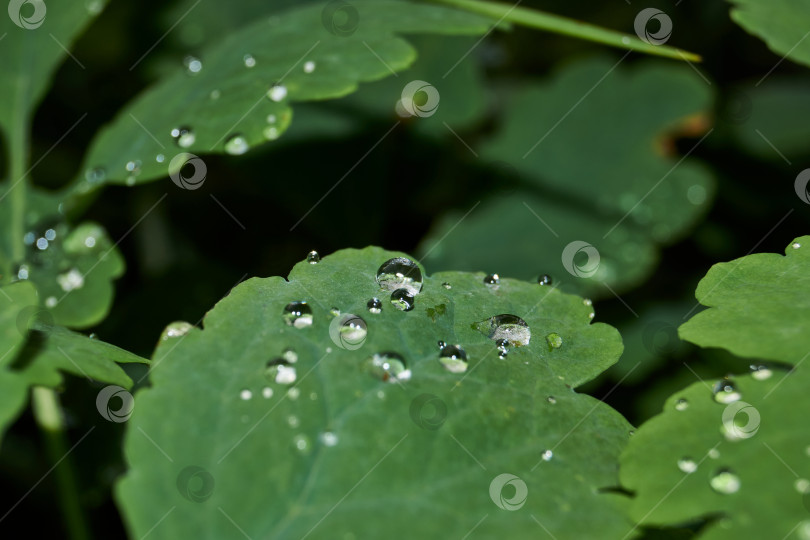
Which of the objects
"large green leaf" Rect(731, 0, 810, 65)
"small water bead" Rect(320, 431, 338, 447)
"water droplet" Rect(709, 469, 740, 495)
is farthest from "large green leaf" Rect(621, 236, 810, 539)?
"large green leaf" Rect(731, 0, 810, 65)

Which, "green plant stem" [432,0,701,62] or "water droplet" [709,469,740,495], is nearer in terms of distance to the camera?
"water droplet" [709,469,740,495]

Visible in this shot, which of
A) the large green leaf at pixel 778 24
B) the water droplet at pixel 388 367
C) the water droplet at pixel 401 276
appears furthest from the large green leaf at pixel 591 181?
the water droplet at pixel 388 367

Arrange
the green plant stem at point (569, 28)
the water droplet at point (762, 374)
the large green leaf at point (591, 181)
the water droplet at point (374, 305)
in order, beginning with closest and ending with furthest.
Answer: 1. the water droplet at point (762, 374)
2. the water droplet at point (374, 305)
3. the green plant stem at point (569, 28)
4. the large green leaf at point (591, 181)

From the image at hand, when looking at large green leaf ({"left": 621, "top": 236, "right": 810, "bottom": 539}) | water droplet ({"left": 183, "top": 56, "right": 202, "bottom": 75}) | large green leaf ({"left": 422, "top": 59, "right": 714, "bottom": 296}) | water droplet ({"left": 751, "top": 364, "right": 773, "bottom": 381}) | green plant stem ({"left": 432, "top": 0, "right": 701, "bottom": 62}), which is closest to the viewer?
large green leaf ({"left": 621, "top": 236, "right": 810, "bottom": 539})

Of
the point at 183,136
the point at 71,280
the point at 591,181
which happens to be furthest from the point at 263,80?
the point at 591,181

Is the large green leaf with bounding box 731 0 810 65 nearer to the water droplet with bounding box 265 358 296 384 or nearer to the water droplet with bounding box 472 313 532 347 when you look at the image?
the water droplet with bounding box 472 313 532 347

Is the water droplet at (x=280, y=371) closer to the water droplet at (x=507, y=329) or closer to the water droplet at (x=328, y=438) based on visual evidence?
the water droplet at (x=328, y=438)
